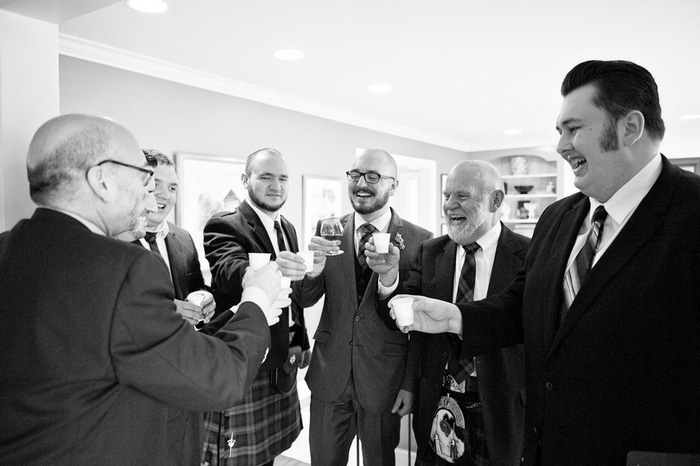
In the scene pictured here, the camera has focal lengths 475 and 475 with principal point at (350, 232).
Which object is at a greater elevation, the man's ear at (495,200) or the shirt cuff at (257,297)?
the man's ear at (495,200)

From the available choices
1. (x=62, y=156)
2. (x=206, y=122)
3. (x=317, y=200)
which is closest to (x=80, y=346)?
(x=62, y=156)

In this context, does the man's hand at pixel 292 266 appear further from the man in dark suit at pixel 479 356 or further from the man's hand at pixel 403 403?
the man's hand at pixel 403 403

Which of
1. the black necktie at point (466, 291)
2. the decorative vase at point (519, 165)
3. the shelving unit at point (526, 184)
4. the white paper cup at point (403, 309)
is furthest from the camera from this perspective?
the decorative vase at point (519, 165)

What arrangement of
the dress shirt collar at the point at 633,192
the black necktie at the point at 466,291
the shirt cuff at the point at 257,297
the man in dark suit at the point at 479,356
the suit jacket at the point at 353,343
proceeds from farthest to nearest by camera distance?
the suit jacket at the point at 353,343, the black necktie at the point at 466,291, the man in dark suit at the point at 479,356, the shirt cuff at the point at 257,297, the dress shirt collar at the point at 633,192

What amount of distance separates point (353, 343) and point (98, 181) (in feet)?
5.01

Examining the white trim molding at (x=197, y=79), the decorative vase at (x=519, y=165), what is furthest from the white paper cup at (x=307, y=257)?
the decorative vase at (x=519, y=165)

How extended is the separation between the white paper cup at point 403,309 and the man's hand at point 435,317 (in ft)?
0.15

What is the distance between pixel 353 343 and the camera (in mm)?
2420

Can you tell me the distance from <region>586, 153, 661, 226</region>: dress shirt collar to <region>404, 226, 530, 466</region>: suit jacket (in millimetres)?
738

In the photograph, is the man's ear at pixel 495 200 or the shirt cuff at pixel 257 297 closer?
the shirt cuff at pixel 257 297

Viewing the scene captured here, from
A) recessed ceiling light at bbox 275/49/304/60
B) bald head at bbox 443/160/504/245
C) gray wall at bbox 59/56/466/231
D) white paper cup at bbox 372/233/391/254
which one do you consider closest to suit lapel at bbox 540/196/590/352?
bald head at bbox 443/160/504/245

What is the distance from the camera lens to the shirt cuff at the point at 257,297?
151cm

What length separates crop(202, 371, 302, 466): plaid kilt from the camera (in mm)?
2539

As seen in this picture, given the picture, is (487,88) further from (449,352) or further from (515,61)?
(449,352)
